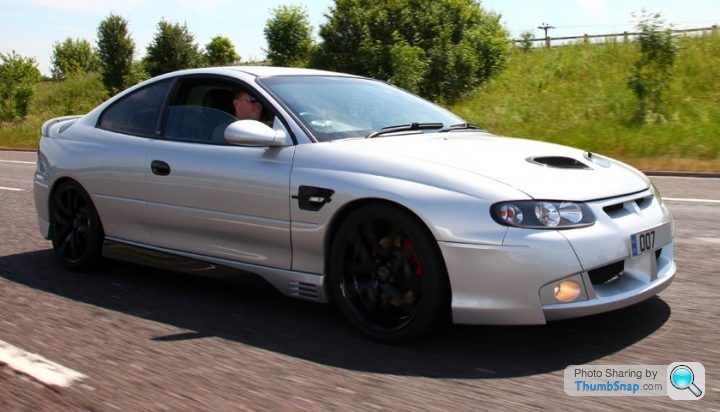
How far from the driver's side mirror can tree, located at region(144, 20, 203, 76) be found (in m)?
53.9

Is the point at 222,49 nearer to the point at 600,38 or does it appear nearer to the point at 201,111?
the point at 600,38

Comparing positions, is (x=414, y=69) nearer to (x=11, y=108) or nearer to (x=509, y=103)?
(x=509, y=103)

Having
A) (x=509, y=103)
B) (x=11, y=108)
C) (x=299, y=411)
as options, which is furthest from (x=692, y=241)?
(x=11, y=108)

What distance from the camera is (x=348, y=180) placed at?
402 centimetres

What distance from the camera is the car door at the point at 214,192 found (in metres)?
4.37

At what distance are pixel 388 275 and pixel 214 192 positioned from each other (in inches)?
→ 51.9

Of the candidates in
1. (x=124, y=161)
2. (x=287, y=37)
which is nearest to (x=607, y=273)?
(x=124, y=161)

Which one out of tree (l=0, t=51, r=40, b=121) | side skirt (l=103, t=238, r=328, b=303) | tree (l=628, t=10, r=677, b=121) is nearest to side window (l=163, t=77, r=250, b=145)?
side skirt (l=103, t=238, r=328, b=303)

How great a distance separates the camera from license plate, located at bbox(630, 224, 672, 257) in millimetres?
3736

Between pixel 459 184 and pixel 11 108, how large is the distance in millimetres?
37637

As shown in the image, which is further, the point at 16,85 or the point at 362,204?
the point at 16,85

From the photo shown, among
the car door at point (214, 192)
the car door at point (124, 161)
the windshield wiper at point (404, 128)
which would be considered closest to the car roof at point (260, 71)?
the car door at point (214, 192)

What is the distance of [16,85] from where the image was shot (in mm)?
37938

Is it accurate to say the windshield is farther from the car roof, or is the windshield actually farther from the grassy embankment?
the grassy embankment
